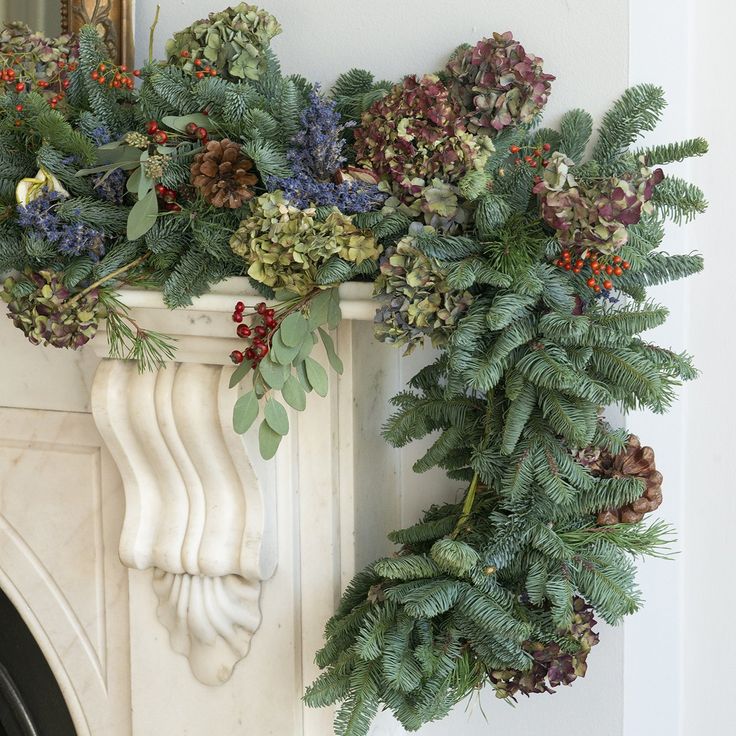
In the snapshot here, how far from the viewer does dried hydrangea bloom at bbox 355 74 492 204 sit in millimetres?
812

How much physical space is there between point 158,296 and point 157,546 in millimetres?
318

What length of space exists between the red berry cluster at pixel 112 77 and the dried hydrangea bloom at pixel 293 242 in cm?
21

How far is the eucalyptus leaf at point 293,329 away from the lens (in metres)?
0.85

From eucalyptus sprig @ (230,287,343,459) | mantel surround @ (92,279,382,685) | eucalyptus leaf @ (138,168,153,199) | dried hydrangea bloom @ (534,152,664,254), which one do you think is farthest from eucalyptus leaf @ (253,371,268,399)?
dried hydrangea bloom @ (534,152,664,254)

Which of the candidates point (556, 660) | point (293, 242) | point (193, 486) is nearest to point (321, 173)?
point (293, 242)

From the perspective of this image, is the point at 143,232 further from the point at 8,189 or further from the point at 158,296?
the point at 8,189

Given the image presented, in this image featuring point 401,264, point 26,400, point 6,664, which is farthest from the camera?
point 6,664

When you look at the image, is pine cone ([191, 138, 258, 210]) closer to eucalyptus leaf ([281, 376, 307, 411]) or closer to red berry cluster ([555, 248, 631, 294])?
eucalyptus leaf ([281, 376, 307, 411])

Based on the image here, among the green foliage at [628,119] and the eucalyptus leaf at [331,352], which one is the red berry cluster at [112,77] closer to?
the eucalyptus leaf at [331,352]

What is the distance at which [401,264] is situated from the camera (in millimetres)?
821

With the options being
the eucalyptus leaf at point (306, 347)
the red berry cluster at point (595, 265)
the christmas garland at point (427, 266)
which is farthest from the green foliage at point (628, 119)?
the eucalyptus leaf at point (306, 347)

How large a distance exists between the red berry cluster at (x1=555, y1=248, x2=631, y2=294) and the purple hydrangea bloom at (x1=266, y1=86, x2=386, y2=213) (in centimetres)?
19

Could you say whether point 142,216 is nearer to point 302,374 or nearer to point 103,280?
point 103,280

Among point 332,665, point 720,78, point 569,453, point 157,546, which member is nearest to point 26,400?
point 157,546
